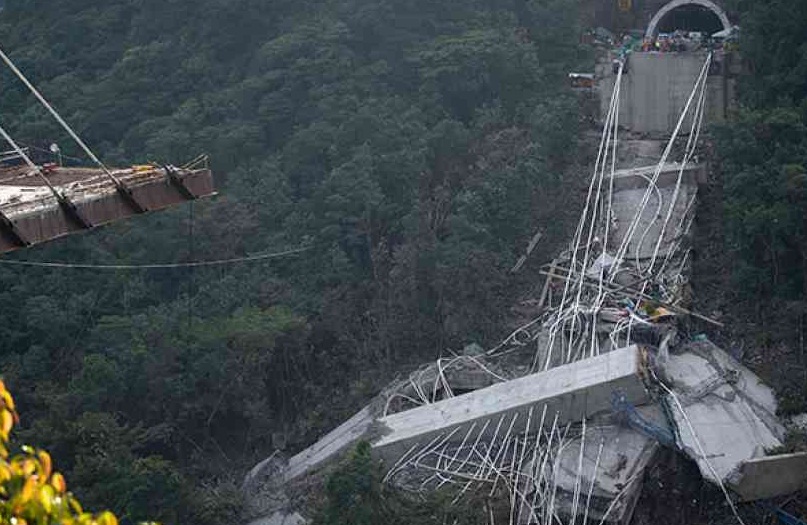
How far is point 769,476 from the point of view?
44.1 feet

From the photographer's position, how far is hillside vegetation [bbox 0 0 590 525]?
697 inches

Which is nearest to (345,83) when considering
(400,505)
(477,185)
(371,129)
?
(371,129)

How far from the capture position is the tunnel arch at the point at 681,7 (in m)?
21.6

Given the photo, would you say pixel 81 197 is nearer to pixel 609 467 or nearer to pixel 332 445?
pixel 609 467

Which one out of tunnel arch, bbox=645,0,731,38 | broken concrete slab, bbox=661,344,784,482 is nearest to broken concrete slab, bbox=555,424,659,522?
broken concrete slab, bbox=661,344,784,482

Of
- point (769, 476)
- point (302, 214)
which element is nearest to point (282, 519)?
point (769, 476)

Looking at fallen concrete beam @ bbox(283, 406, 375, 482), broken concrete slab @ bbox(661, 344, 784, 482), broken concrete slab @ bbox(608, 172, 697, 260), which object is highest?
broken concrete slab @ bbox(608, 172, 697, 260)

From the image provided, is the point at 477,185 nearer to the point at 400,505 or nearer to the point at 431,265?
the point at 431,265

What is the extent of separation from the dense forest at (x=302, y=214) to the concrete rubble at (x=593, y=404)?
0.77m

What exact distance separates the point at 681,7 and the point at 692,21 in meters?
0.61

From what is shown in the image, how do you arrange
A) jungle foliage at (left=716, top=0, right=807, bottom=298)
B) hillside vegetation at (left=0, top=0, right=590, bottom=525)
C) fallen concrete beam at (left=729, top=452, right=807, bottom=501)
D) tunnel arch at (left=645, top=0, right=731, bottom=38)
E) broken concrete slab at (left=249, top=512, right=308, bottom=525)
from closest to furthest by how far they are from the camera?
1. fallen concrete beam at (left=729, top=452, right=807, bottom=501)
2. jungle foliage at (left=716, top=0, right=807, bottom=298)
3. broken concrete slab at (left=249, top=512, right=308, bottom=525)
4. hillside vegetation at (left=0, top=0, right=590, bottom=525)
5. tunnel arch at (left=645, top=0, right=731, bottom=38)

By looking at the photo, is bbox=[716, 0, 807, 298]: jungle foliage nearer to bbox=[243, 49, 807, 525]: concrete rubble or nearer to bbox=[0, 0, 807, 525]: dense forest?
bbox=[0, 0, 807, 525]: dense forest

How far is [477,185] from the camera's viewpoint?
64.2ft

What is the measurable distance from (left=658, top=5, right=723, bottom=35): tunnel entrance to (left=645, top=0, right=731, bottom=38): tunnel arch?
8.8 inches
